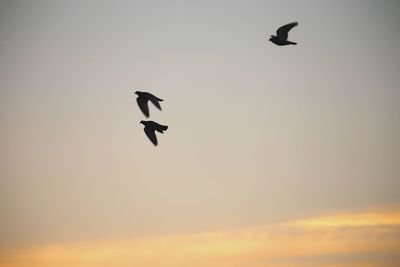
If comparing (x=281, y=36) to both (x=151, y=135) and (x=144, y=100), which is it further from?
(x=151, y=135)

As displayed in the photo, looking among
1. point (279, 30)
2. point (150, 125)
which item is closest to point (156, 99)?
point (150, 125)

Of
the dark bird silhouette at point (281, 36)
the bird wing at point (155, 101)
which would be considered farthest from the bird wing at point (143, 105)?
the dark bird silhouette at point (281, 36)

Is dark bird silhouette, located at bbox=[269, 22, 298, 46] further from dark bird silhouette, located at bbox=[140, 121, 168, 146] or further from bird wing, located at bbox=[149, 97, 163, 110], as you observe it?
dark bird silhouette, located at bbox=[140, 121, 168, 146]

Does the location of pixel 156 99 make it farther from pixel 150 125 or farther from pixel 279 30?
pixel 279 30

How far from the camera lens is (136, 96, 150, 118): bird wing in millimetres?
31438

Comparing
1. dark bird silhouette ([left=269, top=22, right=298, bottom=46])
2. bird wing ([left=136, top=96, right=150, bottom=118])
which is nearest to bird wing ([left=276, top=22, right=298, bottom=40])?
dark bird silhouette ([left=269, top=22, right=298, bottom=46])

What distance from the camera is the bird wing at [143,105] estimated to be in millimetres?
31438

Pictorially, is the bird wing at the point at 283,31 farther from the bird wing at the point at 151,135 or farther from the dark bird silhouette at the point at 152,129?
the bird wing at the point at 151,135

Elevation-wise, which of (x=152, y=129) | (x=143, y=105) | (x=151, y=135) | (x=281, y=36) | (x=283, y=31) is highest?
(x=283, y=31)

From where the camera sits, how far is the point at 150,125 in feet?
109

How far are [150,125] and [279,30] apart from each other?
8.48m

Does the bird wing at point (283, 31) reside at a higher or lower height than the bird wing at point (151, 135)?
higher

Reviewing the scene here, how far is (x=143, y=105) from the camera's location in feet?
104

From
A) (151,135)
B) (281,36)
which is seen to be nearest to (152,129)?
(151,135)
